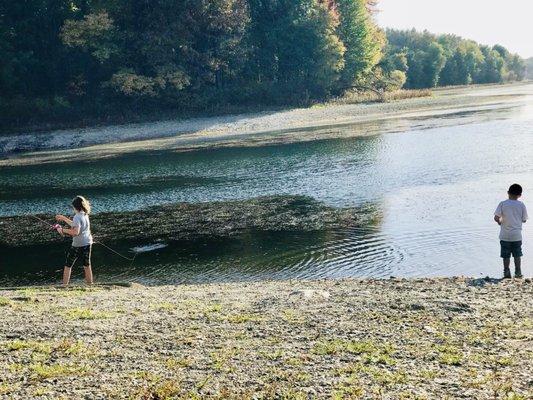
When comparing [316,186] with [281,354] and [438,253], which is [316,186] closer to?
[438,253]

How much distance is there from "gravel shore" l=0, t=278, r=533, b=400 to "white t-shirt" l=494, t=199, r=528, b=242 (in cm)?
126

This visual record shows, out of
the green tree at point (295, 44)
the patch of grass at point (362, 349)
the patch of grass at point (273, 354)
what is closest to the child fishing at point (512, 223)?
the patch of grass at point (362, 349)

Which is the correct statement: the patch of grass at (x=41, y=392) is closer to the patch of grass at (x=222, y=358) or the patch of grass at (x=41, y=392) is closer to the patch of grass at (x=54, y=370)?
the patch of grass at (x=54, y=370)

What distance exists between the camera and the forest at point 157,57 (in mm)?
70375

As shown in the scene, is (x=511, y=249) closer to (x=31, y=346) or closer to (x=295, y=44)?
(x=31, y=346)

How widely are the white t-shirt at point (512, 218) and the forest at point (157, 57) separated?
62.3 m

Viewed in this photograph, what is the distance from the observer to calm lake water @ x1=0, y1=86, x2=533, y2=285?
17359 mm

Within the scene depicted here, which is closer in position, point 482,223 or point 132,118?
point 482,223

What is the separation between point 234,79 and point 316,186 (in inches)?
2248

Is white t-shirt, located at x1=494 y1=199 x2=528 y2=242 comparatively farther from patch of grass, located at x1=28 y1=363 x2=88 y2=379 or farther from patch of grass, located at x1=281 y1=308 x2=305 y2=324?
patch of grass, located at x1=28 y1=363 x2=88 y2=379

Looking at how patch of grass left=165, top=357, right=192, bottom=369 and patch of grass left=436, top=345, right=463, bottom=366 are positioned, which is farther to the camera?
patch of grass left=165, top=357, right=192, bottom=369

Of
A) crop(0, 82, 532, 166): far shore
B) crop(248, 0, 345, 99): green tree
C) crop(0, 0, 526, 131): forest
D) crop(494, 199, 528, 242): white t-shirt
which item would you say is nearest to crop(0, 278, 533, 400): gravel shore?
crop(494, 199, 528, 242): white t-shirt

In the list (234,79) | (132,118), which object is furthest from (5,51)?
(234,79)

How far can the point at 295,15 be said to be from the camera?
8631 cm
